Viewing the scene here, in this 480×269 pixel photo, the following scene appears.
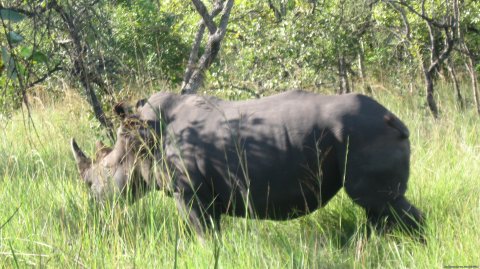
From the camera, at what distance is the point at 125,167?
17.3 ft

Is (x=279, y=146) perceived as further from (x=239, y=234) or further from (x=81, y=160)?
(x=81, y=160)

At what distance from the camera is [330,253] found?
154 inches

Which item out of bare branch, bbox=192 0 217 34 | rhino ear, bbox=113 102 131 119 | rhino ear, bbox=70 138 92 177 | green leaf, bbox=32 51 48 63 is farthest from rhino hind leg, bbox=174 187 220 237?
bare branch, bbox=192 0 217 34

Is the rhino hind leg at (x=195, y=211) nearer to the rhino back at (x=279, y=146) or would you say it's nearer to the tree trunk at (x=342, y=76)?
the rhino back at (x=279, y=146)

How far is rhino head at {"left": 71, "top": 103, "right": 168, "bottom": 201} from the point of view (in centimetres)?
498

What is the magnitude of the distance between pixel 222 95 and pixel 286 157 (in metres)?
5.14

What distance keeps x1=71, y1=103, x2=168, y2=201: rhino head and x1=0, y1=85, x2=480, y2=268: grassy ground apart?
0.39 ft

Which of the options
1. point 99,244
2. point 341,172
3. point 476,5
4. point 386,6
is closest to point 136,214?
point 99,244

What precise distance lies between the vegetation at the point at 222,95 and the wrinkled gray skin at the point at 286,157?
15cm

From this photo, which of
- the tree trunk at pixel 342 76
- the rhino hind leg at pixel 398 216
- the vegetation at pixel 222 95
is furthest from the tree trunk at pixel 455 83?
the rhino hind leg at pixel 398 216

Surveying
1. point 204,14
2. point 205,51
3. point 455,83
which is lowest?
point 455,83

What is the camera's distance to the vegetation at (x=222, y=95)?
3750mm

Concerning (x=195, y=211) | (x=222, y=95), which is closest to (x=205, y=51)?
(x=222, y=95)

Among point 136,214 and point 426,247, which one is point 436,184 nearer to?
point 426,247
